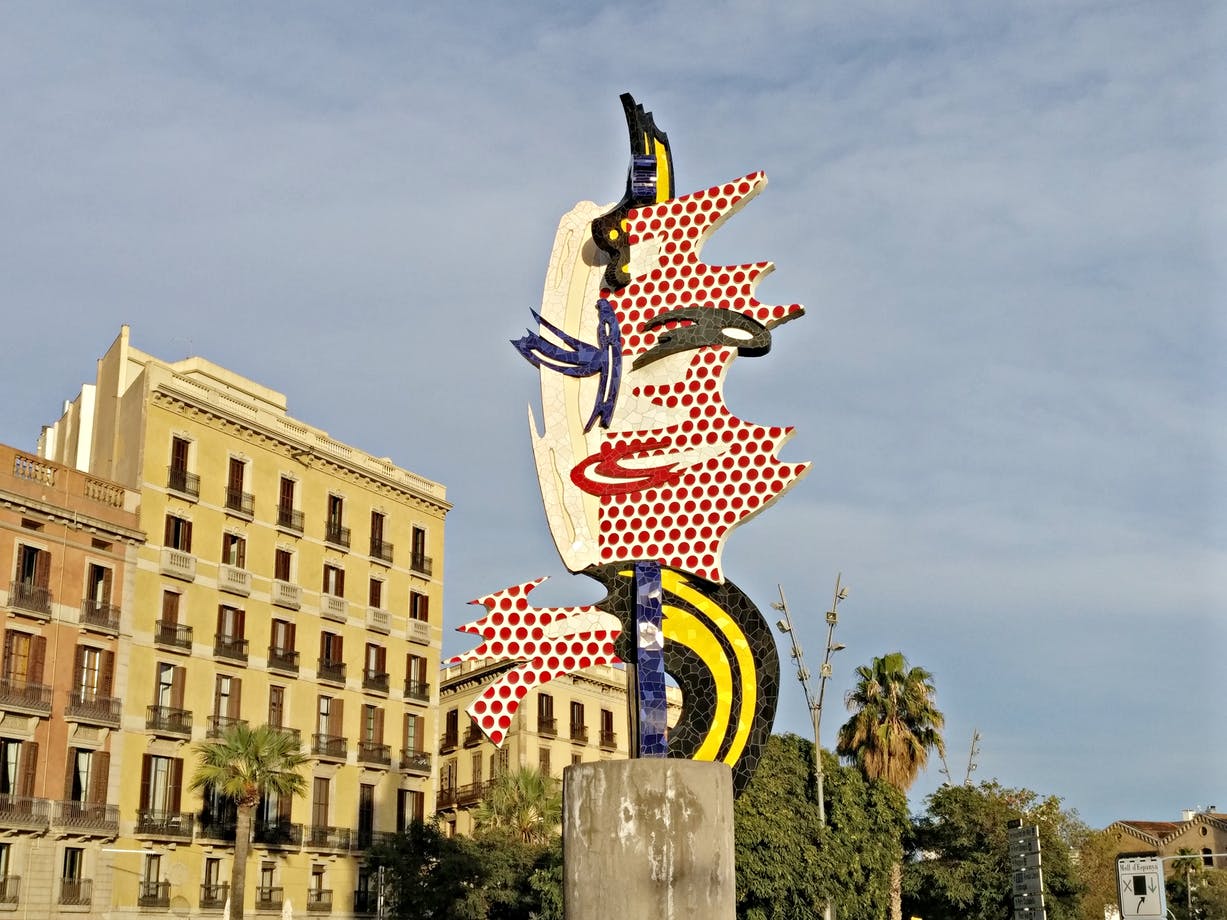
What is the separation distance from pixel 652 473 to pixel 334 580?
35.1 meters

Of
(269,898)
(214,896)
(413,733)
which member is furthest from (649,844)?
(413,733)

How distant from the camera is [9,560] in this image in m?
43.9

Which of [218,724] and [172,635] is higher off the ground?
[172,635]

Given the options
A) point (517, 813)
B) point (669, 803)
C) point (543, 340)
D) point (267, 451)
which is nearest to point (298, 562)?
point (267, 451)

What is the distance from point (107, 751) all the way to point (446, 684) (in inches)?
902

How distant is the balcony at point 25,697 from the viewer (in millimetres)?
42875

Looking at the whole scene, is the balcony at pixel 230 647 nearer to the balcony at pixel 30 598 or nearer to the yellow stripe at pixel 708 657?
the balcony at pixel 30 598

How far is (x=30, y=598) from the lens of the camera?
44.3m

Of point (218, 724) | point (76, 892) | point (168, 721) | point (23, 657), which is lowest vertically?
point (76, 892)

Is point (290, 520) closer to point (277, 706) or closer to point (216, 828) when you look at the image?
point (277, 706)

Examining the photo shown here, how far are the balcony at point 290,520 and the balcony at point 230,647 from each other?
177 inches

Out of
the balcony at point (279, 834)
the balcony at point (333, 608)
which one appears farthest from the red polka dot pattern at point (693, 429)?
the balcony at point (333, 608)

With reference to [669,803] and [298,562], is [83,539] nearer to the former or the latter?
[298,562]

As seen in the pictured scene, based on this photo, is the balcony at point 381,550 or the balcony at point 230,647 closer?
the balcony at point 230,647
